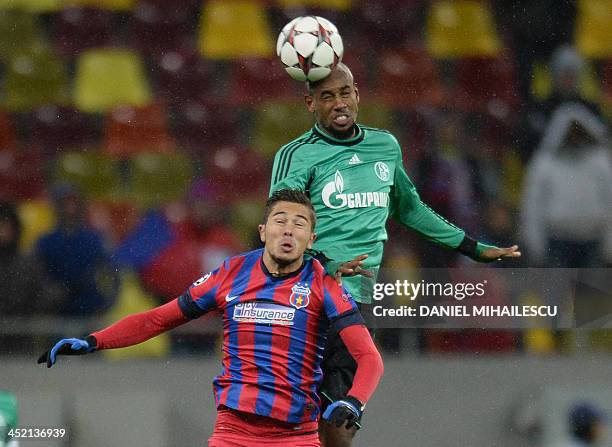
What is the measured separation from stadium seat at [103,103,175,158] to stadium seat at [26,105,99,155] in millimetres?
78

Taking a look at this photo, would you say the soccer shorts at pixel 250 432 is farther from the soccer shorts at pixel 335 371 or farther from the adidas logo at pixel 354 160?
the adidas logo at pixel 354 160

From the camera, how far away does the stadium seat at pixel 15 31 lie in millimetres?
5355

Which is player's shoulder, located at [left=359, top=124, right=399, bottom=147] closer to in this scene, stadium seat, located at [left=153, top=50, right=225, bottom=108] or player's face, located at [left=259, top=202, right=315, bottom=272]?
player's face, located at [left=259, top=202, right=315, bottom=272]

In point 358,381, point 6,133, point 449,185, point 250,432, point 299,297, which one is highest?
point 6,133

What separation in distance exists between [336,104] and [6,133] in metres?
2.11

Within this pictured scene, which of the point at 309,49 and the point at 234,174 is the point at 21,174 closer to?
the point at 234,174

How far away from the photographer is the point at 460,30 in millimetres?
5383

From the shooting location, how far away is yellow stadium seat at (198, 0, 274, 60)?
540 centimetres

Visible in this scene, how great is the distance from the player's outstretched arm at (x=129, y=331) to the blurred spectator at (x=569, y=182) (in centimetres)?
232

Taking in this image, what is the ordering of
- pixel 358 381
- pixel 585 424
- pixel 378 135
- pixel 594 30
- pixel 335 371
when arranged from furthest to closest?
pixel 594 30
pixel 585 424
pixel 378 135
pixel 335 371
pixel 358 381

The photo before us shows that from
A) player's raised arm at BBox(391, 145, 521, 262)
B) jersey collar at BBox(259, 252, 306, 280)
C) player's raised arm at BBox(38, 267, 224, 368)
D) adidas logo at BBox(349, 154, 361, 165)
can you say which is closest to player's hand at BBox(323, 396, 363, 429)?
jersey collar at BBox(259, 252, 306, 280)

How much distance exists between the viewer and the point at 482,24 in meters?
5.33

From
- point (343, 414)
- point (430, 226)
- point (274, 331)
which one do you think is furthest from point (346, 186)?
point (343, 414)

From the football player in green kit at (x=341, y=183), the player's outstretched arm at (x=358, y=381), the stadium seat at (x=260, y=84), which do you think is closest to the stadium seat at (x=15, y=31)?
the stadium seat at (x=260, y=84)
